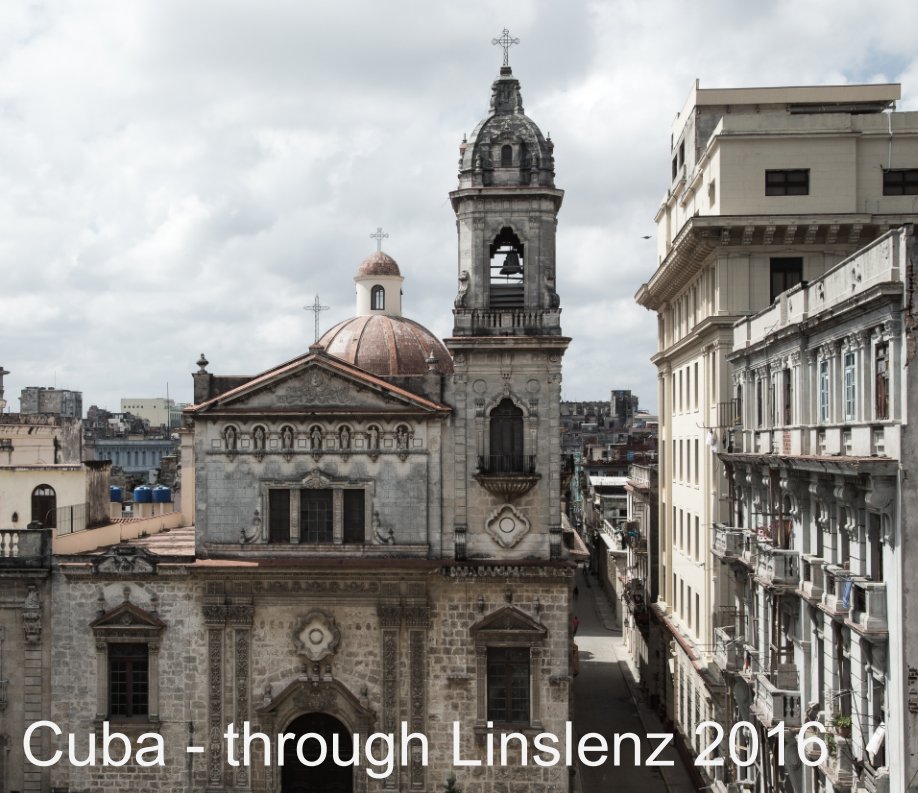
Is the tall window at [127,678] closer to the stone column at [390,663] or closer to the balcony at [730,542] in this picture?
the stone column at [390,663]

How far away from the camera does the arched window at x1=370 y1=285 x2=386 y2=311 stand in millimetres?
56500

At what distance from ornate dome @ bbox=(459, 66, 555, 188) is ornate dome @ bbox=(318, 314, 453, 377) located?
1508cm

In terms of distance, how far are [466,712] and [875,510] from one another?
1895cm

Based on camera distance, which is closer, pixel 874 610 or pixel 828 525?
pixel 874 610

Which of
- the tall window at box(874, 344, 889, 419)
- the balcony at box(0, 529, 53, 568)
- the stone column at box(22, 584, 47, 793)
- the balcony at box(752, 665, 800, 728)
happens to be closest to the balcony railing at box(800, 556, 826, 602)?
the balcony at box(752, 665, 800, 728)

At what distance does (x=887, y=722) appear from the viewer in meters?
21.3

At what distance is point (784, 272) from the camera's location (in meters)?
38.5

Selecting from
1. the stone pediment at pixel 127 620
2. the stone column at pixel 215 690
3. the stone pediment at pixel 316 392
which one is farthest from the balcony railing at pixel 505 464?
the stone pediment at pixel 127 620

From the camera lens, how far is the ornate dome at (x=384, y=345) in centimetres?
5262

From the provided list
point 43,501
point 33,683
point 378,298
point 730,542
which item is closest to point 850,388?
point 730,542

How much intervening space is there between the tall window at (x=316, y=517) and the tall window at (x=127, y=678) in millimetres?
6976

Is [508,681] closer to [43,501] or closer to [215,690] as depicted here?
[215,690]

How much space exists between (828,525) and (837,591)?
2.15 metres

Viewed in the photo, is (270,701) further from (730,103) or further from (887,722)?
(730,103)
